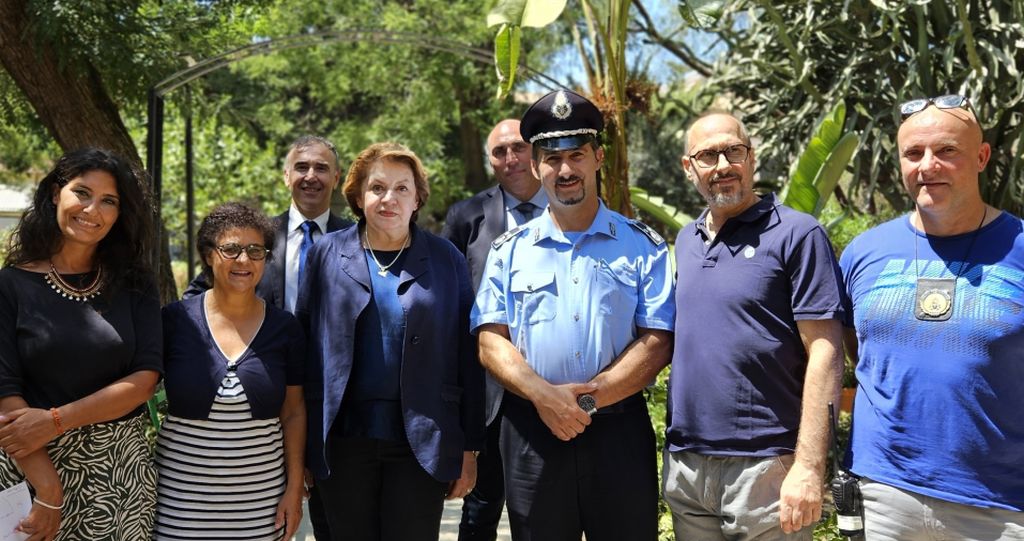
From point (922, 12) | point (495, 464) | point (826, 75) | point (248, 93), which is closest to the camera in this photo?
point (495, 464)

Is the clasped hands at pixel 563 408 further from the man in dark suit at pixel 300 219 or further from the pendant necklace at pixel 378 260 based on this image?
the man in dark suit at pixel 300 219

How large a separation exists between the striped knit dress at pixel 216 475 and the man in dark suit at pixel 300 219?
3.19 feet

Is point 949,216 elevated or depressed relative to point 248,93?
depressed

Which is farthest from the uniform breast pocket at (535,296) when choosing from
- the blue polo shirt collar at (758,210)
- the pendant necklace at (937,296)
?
the pendant necklace at (937,296)

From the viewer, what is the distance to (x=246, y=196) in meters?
18.3

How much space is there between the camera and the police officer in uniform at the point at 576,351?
3.11 metres

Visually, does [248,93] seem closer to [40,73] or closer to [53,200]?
[40,73]

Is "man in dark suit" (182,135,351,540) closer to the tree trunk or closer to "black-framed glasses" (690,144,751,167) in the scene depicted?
"black-framed glasses" (690,144,751,167)

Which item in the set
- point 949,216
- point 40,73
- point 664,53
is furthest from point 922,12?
point 664,53

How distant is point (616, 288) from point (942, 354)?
1020 millimetres

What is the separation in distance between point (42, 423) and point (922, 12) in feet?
23.8

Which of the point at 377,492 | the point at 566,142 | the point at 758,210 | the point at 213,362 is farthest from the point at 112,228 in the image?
the point at 758,210

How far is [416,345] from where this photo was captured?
3377 mm

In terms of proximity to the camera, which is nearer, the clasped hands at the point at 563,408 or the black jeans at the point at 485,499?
the clasped hands at the point at 563,408
